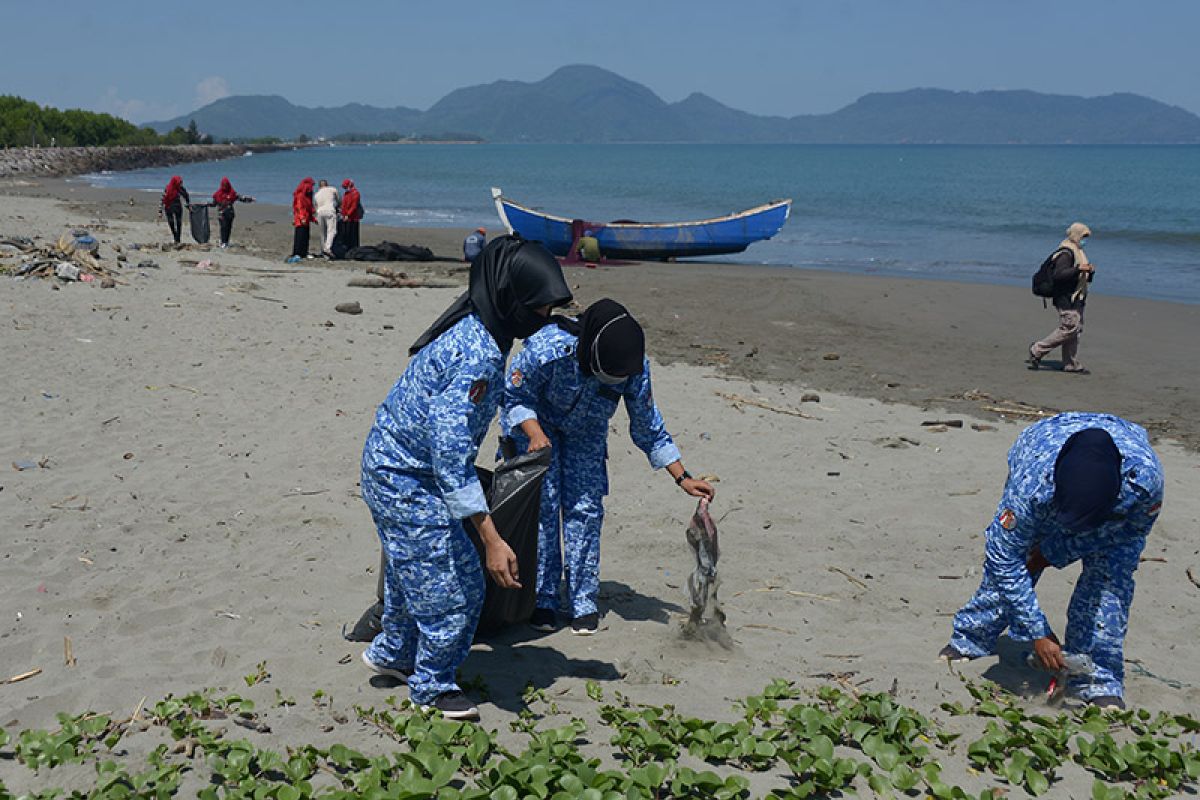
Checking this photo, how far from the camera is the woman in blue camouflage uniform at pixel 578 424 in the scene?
4.40 metres

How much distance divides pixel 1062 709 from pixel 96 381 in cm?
A: 744

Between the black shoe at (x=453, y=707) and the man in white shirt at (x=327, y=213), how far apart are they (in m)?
16.5

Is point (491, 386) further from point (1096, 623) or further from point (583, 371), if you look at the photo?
point (1096, 623)

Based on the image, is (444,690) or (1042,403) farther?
(1042,403)

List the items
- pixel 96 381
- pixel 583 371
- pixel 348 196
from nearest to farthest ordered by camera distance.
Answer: pixel 583 371 < pixel 96 381 < pixel 348 196

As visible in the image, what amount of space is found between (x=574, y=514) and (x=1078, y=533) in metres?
2.09

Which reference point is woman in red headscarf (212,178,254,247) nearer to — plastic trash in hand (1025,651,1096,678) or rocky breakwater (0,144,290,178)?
plastic trash in hand (1025,651,1096,678)

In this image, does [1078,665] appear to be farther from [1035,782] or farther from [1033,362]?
[1033,362]

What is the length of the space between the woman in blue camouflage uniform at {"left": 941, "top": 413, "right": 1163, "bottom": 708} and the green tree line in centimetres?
8142

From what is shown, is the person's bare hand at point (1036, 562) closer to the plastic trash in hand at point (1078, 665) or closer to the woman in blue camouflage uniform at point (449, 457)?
the plastic trash in hand at point (1078, 665)

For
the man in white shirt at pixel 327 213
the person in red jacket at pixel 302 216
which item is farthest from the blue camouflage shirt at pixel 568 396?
the man in white shirt at pixel 327 213

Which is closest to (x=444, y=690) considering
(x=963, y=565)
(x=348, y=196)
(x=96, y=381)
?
(x=963, y=565)

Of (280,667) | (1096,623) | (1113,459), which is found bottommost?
(280,667)

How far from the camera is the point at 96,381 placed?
8.58 meters
